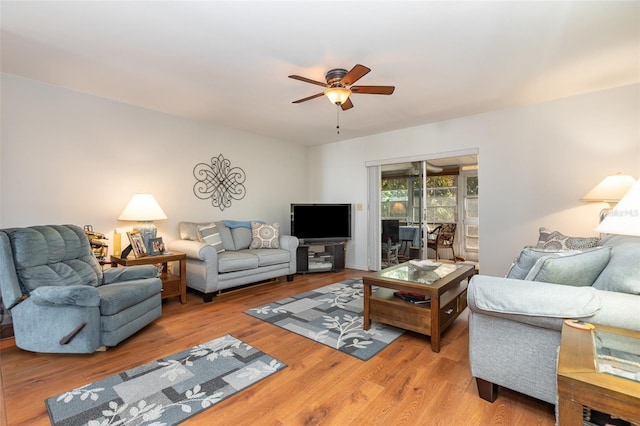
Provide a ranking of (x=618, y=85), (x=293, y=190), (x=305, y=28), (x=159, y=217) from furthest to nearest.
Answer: (x=293, y=190) → (x=159, y=217) → (x=618, y=85) → (x=305, y=28)

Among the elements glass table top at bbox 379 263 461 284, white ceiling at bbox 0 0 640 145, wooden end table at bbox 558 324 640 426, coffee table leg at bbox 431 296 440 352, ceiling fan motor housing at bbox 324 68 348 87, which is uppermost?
white ceiling at bbox 0 0 640 145

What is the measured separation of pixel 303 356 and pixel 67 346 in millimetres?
1792

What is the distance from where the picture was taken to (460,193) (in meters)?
6.79

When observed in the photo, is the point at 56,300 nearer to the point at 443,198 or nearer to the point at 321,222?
the point at 321,222

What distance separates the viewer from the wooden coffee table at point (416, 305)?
232 cm

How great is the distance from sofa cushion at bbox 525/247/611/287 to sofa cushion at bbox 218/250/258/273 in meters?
3.16

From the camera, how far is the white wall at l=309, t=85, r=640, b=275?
10.5ft

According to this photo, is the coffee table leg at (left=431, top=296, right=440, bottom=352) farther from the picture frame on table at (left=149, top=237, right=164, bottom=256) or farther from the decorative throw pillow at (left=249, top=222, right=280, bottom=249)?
the picture frame on table at (left=149, top=237, right=164, bottom=256)

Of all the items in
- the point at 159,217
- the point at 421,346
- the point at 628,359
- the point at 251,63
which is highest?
the point at 251,63

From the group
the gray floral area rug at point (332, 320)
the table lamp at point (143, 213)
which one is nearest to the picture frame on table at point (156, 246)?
the table lamp at point (143, 213)

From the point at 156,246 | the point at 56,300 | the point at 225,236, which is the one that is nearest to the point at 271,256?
the point at 225,236

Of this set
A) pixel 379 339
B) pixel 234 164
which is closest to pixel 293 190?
pixel 234 164

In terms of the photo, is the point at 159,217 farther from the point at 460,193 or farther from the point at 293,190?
the point at 460,193

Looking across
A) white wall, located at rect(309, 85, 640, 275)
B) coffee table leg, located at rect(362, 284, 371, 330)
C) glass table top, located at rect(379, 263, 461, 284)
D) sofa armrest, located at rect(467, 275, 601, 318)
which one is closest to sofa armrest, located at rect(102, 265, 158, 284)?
coffee table leg, located at rect(362, 284, 371, 330)
